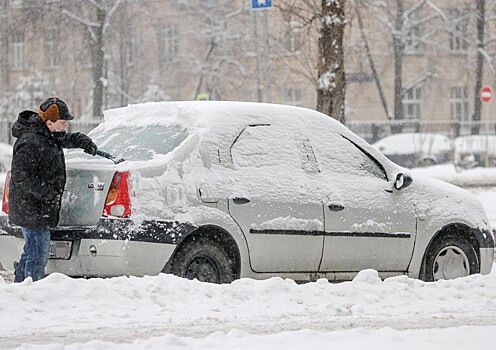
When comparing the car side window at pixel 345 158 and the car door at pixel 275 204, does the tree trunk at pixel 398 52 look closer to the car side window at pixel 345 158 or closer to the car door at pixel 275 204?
the car side window at pixel 345 158

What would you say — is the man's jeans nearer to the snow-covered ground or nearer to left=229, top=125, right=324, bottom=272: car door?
the snow-covered ground

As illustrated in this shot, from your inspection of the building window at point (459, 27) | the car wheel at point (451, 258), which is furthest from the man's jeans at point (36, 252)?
the building window at point (459, 27)

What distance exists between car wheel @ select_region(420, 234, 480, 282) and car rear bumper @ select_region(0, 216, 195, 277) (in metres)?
2.63

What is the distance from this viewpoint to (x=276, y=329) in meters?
6.81

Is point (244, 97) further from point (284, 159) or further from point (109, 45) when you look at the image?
point (284, 159)

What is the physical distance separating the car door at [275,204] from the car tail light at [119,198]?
0.84 m

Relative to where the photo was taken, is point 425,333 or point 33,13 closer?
point 425,333

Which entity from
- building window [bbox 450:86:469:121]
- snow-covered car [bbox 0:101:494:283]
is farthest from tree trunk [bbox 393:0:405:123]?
snow-covered car [bbox 0:101:494:283]

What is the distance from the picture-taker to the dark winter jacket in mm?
8062

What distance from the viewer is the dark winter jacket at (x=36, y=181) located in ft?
26.5

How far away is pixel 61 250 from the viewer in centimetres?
817

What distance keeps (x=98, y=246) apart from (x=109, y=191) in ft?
1.35

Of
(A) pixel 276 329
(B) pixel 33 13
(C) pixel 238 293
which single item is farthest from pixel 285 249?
(B) pixel 33 13

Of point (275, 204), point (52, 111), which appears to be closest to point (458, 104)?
point (275, 204)
